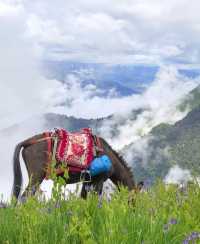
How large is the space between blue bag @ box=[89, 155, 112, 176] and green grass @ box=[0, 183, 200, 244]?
20.7 ft

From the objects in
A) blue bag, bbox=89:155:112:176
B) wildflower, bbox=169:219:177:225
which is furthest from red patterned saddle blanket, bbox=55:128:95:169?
wildflower, bbox=169:219:177:225

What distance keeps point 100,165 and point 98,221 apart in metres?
6.99

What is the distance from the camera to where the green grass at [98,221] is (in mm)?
3191

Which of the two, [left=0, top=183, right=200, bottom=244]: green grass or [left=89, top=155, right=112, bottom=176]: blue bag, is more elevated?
[left=89, top=155, right=112, bottom=176]: blue bag

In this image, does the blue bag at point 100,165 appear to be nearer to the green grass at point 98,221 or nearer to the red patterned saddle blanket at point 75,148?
the red patterned saddle blanket at point 75,148

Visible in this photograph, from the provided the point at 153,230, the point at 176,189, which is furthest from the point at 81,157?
the point at 153,230

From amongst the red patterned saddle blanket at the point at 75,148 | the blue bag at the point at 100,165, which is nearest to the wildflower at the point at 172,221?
the red patterned saddle blanket at the point at 75,148

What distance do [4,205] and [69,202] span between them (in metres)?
0.65

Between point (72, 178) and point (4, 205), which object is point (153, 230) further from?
point (72, 178)

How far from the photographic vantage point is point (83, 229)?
10.2 feet

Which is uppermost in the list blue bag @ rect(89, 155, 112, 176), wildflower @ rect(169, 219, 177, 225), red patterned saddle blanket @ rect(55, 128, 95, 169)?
red patterned saddle blanket @ rect(55, 128, 95, 169)

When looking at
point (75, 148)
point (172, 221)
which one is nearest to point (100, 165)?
point (75, 148)

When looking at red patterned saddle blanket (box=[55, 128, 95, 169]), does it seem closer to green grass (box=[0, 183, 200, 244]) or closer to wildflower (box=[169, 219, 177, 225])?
green grass (box=[0, 183, 200, 244])

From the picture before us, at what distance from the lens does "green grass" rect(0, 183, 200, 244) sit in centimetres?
319
